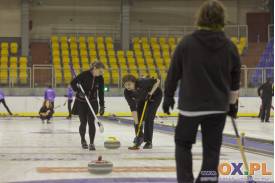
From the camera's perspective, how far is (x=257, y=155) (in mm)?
9586

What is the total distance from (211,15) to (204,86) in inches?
22.6

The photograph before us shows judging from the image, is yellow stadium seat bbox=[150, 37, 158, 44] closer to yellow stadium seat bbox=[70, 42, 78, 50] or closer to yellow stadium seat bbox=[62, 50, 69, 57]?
yellow stadium seat bbox=[70, 42, 78, 50]

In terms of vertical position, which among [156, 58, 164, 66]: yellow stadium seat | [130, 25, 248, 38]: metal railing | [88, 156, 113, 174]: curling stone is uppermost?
[130, 25, 248, 38]: metal railing

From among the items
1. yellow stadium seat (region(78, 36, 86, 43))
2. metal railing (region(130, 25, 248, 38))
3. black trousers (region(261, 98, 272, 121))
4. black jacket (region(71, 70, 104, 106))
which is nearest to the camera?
black jacket (region(71, 70, 104, 106))

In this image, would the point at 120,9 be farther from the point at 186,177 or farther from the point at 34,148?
the point at 186,177

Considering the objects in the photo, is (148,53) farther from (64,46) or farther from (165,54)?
(64,46)

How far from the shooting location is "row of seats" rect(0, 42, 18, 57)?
106 ft

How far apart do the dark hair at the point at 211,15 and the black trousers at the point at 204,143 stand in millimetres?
729

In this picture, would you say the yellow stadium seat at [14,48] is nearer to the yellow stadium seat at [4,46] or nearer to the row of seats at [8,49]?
the row of seats at [8,49]

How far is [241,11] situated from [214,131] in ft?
110

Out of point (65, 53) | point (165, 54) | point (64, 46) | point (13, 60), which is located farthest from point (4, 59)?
point (165, 54)

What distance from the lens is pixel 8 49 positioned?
33.5m

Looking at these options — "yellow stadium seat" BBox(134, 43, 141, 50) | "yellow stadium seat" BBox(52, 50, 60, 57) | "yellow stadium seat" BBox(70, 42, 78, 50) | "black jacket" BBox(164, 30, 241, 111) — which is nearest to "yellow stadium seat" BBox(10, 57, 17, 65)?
"yellow stadium seat" BBox(52, 50, 60, 57)

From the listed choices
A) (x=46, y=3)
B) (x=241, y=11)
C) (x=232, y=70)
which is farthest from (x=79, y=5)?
(x=232, y=70)
